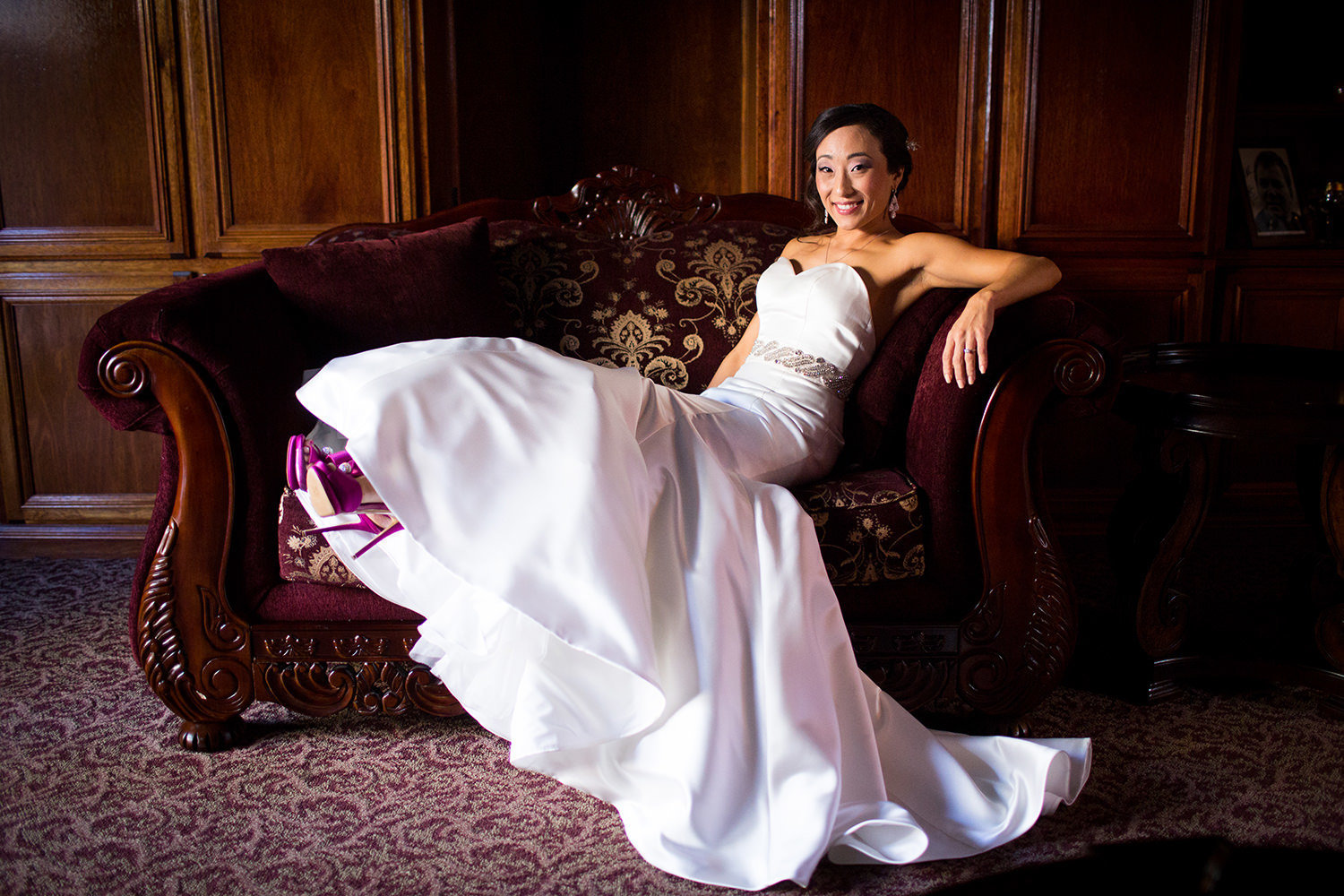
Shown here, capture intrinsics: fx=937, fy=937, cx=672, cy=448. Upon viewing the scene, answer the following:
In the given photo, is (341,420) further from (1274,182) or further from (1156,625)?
(1274,182)

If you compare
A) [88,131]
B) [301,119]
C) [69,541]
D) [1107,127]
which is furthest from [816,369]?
[69,541]

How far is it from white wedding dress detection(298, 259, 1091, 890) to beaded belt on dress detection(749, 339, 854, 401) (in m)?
0.49

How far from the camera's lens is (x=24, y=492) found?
3.06m

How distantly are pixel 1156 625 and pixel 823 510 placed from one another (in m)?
0.81

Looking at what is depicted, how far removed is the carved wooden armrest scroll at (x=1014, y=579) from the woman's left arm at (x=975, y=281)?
0.07 m

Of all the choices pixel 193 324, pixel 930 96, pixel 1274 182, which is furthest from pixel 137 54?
pixel 1274 182

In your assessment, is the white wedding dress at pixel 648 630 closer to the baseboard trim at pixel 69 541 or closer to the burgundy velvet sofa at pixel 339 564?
the burgundy velvet sofa at pixel 339 564

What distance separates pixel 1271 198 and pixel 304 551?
10.5 feet

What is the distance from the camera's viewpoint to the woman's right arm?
2.20 m

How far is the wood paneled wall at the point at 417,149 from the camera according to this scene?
2.86m

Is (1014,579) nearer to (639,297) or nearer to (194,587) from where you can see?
(639,297)

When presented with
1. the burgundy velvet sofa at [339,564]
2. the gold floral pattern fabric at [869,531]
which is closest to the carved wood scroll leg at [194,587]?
the burgundy velvet sofa at [339,564]

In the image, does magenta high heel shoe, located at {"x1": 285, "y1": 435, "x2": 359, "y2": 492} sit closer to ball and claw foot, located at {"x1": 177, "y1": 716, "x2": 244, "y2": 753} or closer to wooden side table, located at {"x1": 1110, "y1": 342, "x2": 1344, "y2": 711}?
ball and claw foot, located at {"x1": 177, "y1": 716, "x2": 244, "y2": 753}

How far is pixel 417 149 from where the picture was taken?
9.63 feet
